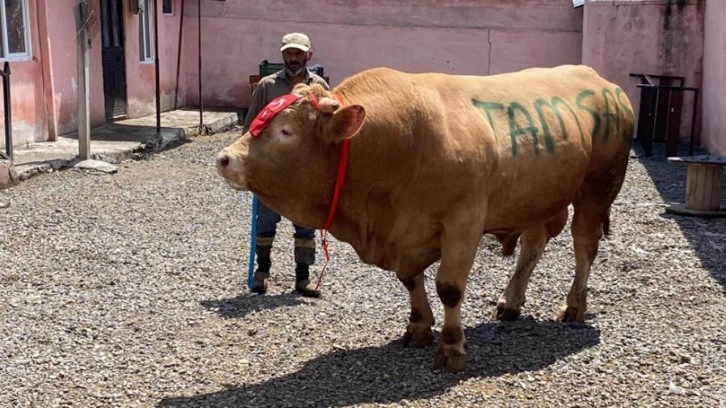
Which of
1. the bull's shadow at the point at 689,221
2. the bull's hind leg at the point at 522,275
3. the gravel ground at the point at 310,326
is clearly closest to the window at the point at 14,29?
the gravel ground at the point at 310,326

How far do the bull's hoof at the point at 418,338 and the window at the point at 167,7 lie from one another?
15.4m

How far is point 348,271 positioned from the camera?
7.69 m

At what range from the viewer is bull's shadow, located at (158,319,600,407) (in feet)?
16.2

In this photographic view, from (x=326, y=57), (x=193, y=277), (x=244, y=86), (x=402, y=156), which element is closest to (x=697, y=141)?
(x=326, y=57)

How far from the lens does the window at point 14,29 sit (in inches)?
518

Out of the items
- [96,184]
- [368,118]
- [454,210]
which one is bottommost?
[96,184]

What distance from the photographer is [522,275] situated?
639cm

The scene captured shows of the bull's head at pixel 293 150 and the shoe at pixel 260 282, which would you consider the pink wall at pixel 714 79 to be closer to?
the shoe at pixel 260 282

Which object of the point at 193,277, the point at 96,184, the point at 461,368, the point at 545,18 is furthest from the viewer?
the point at 545,18

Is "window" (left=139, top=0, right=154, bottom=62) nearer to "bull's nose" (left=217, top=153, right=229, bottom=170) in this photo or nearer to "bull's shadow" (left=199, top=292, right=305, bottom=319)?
"bull's shadow" (left=199, top=292, right=305, bottom=319)

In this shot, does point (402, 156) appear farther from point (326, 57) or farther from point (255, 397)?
point (326, 57)

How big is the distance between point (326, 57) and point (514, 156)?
51.3ft

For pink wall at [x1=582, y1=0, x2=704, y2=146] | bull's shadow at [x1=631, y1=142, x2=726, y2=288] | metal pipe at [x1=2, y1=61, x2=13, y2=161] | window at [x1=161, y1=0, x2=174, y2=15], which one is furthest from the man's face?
window at [x1=161, y1=0, x2=174, y2=15]

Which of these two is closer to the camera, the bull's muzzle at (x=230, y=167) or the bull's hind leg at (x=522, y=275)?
the bull's muzzle at (x=230, y=167)
